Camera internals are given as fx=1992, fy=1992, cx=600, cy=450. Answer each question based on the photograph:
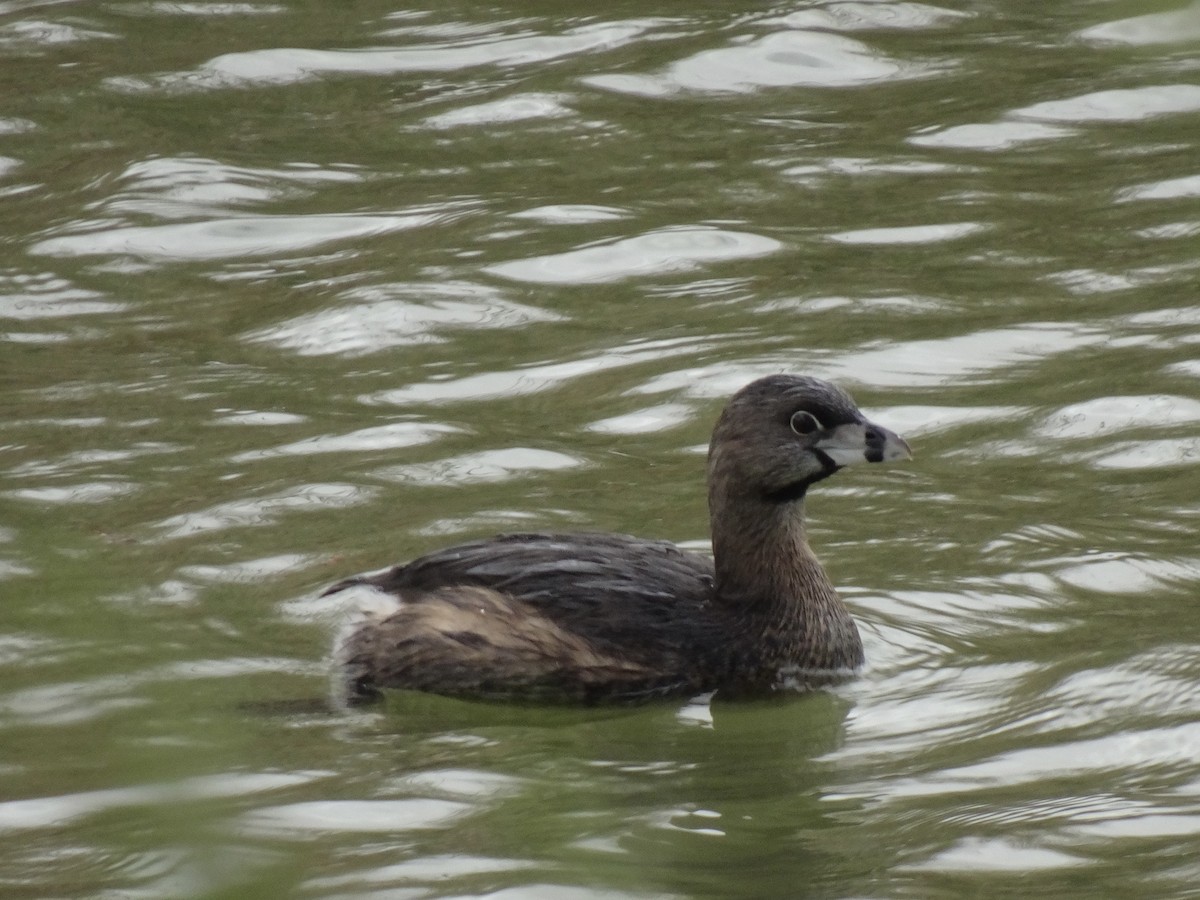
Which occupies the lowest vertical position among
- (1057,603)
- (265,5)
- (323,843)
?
(1057,603)

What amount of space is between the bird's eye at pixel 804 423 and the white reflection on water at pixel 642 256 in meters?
3.60

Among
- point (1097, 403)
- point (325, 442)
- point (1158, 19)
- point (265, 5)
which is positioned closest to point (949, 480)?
point (1097, 403)

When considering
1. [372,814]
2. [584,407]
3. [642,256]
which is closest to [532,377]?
[584,407]

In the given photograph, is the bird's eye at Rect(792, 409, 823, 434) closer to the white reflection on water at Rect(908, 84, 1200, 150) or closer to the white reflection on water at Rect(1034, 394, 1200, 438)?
the white reflection on water at Rect(1034, 394, 1200, 438)

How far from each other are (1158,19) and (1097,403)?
7.09 meters

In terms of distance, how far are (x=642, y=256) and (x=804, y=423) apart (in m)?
3.84

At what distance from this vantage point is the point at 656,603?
596 cm

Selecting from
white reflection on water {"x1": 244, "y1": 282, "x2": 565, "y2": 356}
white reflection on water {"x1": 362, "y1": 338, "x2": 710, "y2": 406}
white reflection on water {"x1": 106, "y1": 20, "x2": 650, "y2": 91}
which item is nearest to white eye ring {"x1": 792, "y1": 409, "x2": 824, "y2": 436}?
white reflection on water {"x1": 362, "y1": 338, "x2": 710, "y2": 406}

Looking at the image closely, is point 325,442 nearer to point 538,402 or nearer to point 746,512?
point 538,402

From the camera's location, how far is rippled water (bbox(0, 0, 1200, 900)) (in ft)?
11.6

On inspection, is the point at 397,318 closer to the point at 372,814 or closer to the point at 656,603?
the point at 656,603

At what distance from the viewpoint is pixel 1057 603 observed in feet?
20.5

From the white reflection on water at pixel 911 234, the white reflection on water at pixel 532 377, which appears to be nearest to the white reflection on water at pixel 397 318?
the white reflection on water at pixel 532 377

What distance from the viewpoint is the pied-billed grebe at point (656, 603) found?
19.0 feet
